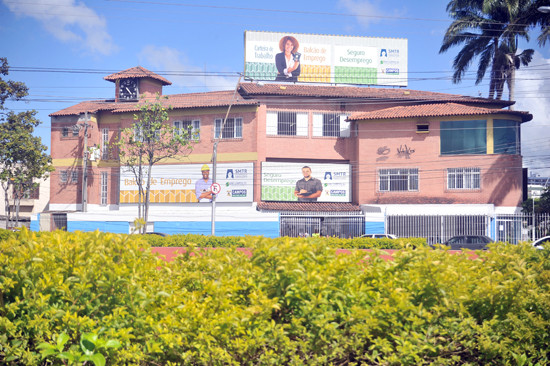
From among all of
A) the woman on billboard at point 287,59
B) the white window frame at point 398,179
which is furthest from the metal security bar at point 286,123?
the white window frame at point 398,179

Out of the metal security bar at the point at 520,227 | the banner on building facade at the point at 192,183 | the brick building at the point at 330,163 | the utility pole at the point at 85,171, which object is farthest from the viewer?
the utility pole at the point at 85,171

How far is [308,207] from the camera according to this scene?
33.9m

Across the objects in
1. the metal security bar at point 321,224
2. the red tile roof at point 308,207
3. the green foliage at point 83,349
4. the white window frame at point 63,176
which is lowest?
the metal security bar at point 321,224

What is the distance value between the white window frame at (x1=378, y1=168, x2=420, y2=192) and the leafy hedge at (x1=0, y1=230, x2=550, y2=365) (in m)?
30.8

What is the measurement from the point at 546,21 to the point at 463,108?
25.9 ft

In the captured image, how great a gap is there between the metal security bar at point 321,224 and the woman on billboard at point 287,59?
464 inches

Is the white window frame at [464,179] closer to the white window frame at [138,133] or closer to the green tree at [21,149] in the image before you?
the white window frame at [138,133]

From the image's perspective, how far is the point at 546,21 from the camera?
1272 inches

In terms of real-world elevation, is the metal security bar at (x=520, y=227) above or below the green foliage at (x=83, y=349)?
below

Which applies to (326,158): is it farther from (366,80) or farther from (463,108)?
(463,108)

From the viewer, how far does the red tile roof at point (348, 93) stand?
35438 mm

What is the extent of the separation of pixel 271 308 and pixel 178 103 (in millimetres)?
36841

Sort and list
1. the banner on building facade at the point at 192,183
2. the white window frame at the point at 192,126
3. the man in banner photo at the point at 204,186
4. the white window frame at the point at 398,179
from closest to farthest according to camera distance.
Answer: the white window frame at the point at 398,179
the banner on building facade at the point at 192,183
the man in banner photo at the point at 204,186
the white window frame at the point at 192,126

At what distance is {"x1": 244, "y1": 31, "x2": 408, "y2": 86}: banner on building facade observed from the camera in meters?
37.5
